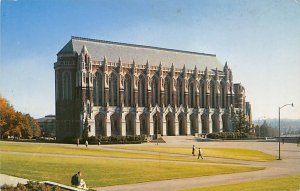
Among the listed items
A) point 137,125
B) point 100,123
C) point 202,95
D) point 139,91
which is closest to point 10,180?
point 100,123

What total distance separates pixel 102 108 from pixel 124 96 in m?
6.49

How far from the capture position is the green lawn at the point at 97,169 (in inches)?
1026

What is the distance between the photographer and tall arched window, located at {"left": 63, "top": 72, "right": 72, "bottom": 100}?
254 feet

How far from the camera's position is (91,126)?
7569 centimetres

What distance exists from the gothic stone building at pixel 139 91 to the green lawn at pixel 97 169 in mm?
41634

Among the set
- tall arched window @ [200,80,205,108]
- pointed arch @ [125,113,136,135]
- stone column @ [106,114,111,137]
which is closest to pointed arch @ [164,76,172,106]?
tall arched window @ [200,80,205,108]

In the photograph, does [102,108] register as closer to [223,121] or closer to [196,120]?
[196,120]

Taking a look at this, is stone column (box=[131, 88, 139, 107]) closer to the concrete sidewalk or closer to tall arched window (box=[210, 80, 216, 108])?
tall arched window (box=[210, 80, 216, 108])

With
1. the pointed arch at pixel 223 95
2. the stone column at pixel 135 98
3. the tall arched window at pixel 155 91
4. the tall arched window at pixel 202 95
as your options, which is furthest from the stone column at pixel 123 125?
the pointed arch at pixel 223 95

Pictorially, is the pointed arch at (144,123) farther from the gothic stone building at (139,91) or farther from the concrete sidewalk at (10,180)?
the concrete sidewalk at (10,180)

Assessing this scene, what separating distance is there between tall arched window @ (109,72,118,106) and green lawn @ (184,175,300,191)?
54049 mm

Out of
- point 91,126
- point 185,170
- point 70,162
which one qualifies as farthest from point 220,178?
point 91,126

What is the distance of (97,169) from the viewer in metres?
29.7

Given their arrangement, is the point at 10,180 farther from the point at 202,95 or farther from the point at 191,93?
the point at 202,95
